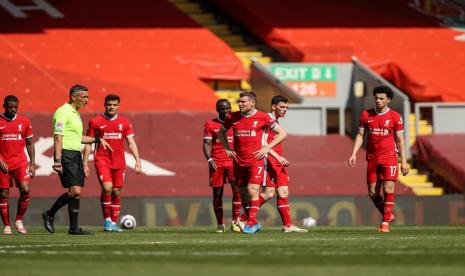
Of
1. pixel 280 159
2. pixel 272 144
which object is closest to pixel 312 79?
pixel 280 159

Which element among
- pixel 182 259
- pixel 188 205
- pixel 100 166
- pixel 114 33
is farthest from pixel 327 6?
pixel 182 259

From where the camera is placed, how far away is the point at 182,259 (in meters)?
9.94

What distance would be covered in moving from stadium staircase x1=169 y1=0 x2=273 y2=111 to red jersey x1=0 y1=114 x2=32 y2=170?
10.8 meters

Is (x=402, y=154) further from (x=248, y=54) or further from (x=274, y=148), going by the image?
(x=248, y=54)

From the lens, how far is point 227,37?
30734 mm

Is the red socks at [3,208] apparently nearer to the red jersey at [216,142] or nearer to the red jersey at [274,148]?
the red jersey at [216,142]

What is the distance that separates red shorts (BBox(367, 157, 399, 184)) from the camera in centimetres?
1606

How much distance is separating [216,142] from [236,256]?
7.32 metres

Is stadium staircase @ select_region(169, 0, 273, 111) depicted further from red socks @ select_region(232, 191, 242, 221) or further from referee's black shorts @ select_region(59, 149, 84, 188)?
referee's black shorts @ select_region(59, 149, 84, 188)

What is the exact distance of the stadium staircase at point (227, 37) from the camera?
90.0ft

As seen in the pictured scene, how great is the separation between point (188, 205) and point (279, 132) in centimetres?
697

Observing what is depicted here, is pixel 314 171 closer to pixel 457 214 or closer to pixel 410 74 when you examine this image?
pixel 457 214

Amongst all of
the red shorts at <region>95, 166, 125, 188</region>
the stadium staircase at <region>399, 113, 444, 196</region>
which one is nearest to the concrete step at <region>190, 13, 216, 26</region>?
the stadium staircase at <region>399, 113, 444, 196</region>

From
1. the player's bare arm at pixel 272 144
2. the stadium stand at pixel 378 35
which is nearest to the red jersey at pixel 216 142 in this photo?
the player's bare arm at pixel 272 144
